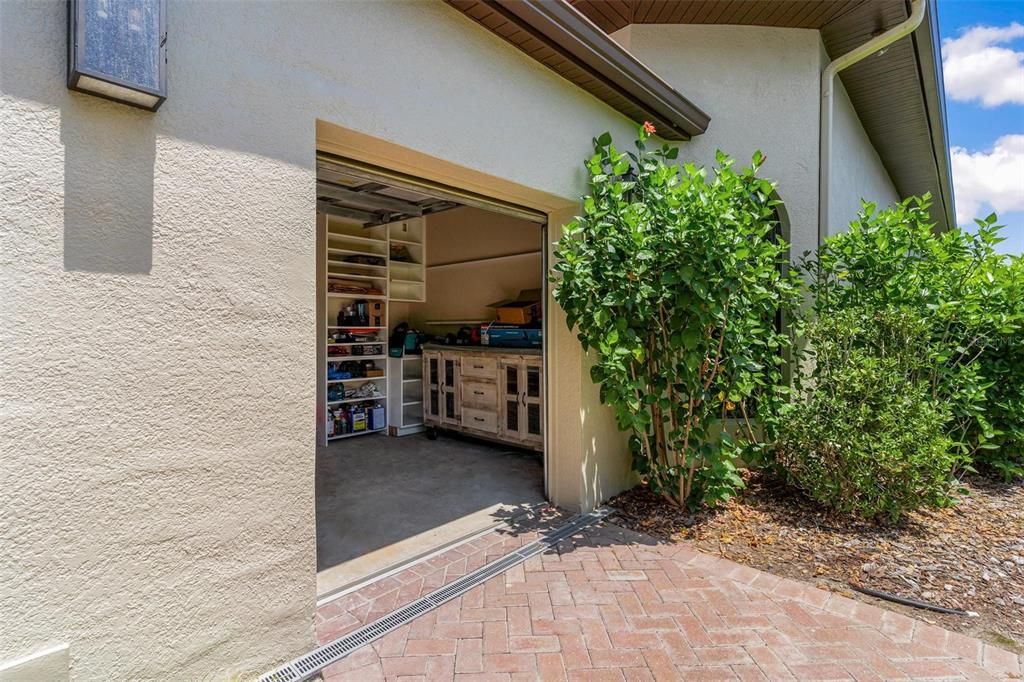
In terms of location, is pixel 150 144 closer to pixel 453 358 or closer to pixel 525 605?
pixel 525 605

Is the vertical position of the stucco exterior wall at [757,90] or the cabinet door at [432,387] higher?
the stucco exterior wall at [757,90]

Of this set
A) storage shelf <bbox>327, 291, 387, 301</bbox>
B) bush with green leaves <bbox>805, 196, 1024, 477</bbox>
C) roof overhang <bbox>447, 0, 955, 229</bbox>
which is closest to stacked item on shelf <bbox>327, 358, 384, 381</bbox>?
storage shelf <bbox>327, 291, 387, 301</bbox>

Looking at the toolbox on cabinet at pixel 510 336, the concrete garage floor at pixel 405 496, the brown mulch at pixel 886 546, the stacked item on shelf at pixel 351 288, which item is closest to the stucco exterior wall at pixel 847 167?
the brown mulch at pixel 886 546

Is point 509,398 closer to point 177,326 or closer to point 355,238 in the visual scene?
point 355,238

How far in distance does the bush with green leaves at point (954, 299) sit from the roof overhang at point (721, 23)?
2027mm

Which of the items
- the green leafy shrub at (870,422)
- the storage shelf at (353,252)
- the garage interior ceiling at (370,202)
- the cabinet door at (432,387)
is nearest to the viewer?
the green leafy shrub at (870,422)

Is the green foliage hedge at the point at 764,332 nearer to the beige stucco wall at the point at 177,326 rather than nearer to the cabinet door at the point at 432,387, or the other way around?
the beige stucco wall at the point at 177,326

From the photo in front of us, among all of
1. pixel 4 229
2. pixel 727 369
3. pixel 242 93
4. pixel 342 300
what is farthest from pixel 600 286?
pixel 342 300

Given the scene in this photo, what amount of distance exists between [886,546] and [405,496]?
3.88m

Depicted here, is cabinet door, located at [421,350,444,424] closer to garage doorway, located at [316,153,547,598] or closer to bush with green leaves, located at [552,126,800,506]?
garage doorway, located at [316,153,547,598]

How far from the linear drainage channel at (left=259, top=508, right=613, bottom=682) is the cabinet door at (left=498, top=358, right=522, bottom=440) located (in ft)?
7.63

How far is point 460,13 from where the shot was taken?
3.15m

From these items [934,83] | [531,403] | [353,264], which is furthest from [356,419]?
[934,83]

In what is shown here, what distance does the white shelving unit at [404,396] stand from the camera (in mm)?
7449
